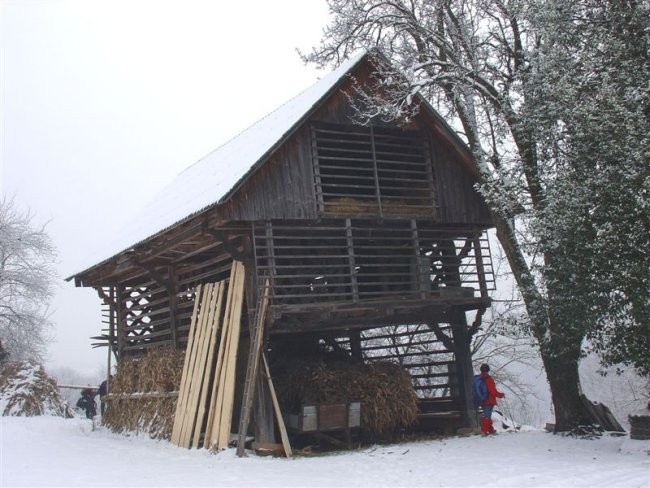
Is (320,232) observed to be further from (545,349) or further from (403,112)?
(545,349)

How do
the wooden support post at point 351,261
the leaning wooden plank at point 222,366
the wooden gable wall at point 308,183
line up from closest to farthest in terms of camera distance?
the leaning wooden plank at point 222,366 < the wooden gable wall at point 308,183 < the wooden support post at point 351,261

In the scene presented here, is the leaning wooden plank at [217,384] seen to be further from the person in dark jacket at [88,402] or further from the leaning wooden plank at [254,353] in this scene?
the person in dark jacket at [88,402]

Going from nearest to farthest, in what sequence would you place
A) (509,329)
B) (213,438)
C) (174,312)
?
(213,438) → (509,329) → (174,312)

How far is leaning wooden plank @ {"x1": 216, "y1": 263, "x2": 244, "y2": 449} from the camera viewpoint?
11.5 m

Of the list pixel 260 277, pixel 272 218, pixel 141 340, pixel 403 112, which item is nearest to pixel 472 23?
pixel 403 112

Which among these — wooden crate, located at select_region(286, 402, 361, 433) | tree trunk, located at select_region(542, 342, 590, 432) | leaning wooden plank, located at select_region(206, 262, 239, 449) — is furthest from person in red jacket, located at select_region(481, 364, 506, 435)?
leaning wooden plank, located at select_region(206, 262, 239, 449)

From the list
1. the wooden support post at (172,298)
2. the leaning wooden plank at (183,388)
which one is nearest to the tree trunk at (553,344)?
the leaning wooden plank at (183,388)

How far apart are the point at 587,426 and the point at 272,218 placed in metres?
6.90

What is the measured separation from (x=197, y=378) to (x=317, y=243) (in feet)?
12.1

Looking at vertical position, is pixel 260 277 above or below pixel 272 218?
below

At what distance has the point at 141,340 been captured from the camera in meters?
17.7

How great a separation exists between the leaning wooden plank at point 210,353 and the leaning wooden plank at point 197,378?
11cm

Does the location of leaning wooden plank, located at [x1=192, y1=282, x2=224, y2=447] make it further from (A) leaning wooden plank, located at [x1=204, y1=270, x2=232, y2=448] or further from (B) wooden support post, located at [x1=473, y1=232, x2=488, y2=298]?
(B) wooden support post, located at [x1=473, y1=232, x2=488, y2=298]

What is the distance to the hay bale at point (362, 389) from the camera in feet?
42.2
